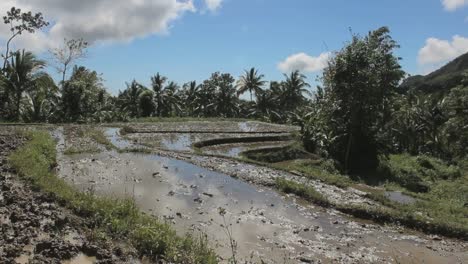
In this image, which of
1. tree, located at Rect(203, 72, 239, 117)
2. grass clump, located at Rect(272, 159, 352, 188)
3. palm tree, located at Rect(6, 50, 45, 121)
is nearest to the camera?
grass clump, located at Rect(272, 159, 352, 188)

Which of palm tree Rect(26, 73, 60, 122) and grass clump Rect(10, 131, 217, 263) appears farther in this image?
palm tree Rect(26, 73, 60, 122)

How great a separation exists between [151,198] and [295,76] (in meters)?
44.2

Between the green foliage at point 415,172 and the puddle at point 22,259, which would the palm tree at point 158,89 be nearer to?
the green foliage at point 415,172

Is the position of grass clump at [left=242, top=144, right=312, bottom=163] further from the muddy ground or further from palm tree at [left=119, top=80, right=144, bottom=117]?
palm tree at [left=119, top=80, right=144, bottom=117]

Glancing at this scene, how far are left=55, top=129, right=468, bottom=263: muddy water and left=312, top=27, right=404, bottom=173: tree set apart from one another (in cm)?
905

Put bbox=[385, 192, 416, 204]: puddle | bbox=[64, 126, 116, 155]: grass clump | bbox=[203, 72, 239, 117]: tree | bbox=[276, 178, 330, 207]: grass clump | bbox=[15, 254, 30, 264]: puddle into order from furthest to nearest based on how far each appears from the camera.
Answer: bbox=[203, 72, 239, 117]: tree → bbox=[64, 126, 116, 155]: grass clump → bbox=[385, 192, 416, 204]: puddle → bbox=[276, 178, 330, 207]: grass clump → bbox=[15, 254, 30, 264]: puddle

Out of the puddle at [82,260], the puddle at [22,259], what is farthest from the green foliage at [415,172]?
the puddle at [22,259]

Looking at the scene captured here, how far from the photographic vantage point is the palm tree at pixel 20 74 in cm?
3030

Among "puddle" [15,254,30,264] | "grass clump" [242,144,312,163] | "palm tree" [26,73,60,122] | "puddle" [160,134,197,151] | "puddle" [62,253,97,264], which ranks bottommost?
"puddle" [62,253,97,264]

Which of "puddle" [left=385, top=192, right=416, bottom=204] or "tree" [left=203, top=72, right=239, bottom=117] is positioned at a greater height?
"tree" [left=203, top=72, right=239, bottom=117]

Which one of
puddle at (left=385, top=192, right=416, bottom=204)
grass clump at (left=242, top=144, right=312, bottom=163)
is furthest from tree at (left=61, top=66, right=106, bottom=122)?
puddle at (left=385, top=192, right=416, bottom=204)

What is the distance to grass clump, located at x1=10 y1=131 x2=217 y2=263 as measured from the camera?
7.19 metres

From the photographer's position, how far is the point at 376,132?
21688 mm

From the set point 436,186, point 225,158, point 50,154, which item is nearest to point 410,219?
point 225,158
